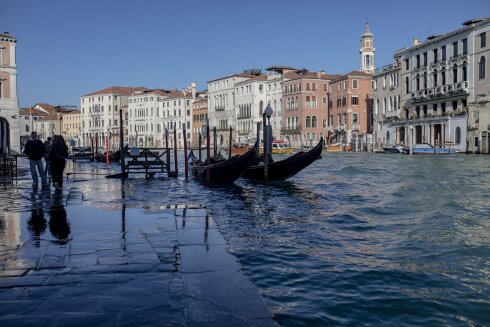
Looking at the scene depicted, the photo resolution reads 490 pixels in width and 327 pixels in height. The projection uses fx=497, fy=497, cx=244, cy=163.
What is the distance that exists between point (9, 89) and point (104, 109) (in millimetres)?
48470

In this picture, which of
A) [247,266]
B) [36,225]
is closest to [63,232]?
[36,225]

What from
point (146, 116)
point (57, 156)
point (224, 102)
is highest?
point (224, 102)

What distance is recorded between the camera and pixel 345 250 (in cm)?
569

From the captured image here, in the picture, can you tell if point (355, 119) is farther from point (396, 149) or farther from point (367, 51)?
point (367, 51)

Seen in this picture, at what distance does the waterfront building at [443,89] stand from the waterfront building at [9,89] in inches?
1059

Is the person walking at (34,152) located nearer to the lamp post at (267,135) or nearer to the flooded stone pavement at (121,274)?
the flooded stone pavement at (121,274)

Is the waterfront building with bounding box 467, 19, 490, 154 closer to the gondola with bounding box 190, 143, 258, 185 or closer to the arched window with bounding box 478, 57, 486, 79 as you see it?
the arched window with bounding box 478, 57, 486, 79

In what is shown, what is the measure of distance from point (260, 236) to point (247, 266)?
1.55m

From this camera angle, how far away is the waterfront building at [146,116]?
2908 inches

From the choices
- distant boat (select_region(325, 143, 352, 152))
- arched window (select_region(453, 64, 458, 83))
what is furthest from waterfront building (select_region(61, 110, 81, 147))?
arched window (select_region(453, 64, 458, 83))

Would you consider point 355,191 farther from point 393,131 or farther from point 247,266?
point 393,131

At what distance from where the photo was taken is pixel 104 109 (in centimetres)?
7688

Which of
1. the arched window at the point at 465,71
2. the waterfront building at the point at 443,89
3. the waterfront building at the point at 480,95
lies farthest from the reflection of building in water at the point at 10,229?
the arched window at the point at 465,71

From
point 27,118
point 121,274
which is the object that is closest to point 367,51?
point 27,118
